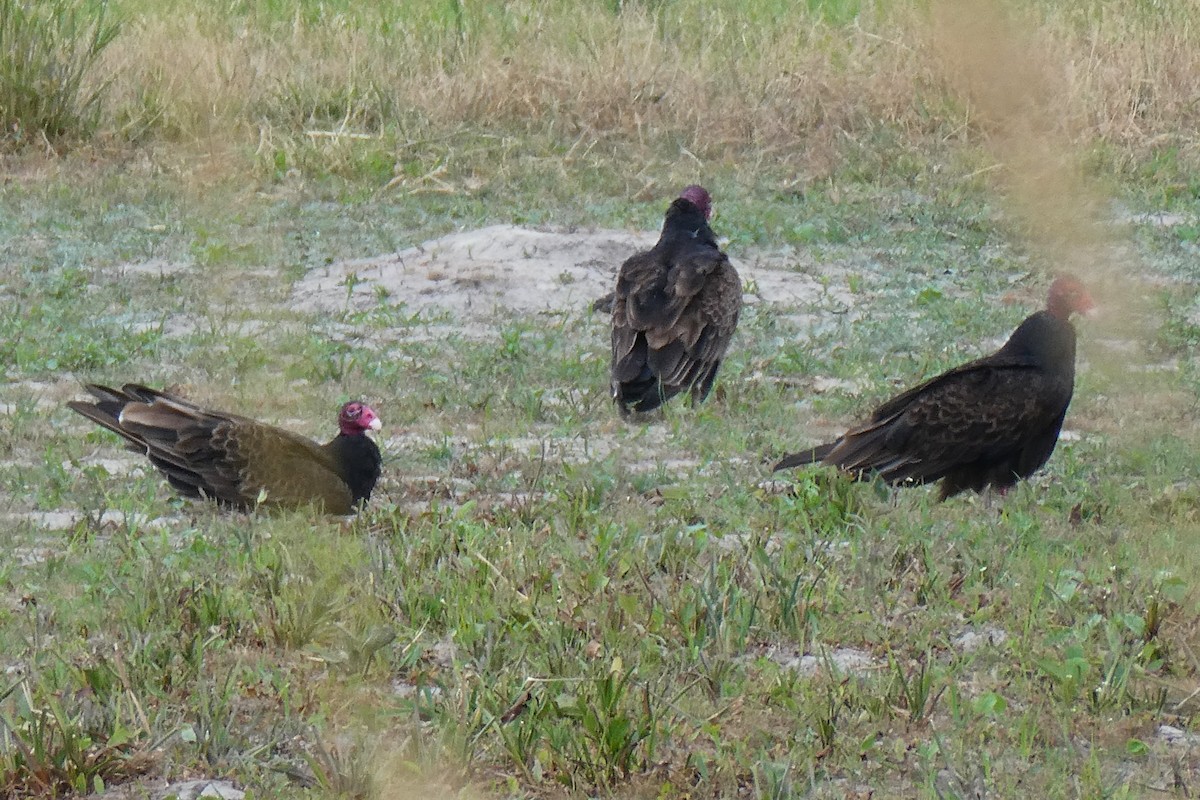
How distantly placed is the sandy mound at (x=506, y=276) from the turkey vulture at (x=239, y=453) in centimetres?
297

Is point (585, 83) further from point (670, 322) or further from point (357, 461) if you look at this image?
point (357, 461)

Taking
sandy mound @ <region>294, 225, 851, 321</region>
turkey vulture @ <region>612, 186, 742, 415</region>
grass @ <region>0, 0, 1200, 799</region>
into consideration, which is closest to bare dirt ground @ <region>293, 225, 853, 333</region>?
sandy mound @ <region>294, 225, 851, 321</region>

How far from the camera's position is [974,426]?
530 centimetres

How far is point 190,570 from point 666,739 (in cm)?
162

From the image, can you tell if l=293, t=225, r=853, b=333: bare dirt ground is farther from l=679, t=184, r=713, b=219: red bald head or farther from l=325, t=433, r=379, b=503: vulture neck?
l=325, t=433, r=379, b=503: vulture neck

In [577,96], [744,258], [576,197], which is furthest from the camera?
[577,96]

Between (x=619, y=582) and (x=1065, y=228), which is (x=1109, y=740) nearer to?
(x=619, y=582)

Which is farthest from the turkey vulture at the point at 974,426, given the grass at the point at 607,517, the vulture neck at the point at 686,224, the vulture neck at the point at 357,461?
the vulture neck at the point at 686,224

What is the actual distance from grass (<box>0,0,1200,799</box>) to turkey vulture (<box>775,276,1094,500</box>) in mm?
114

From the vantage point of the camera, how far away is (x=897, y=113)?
11.1m

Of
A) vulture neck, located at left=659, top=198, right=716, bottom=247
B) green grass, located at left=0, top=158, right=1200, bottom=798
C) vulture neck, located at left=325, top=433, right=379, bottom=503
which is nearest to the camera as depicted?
green grass, located at left=0, top=158, right=1200, bottom=798

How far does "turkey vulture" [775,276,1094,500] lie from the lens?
5297 mm

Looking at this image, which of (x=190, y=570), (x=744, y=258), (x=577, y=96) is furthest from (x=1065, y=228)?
(x=577, y=96)

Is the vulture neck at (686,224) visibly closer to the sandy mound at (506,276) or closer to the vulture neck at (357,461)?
the sandy mound at (506,276)
